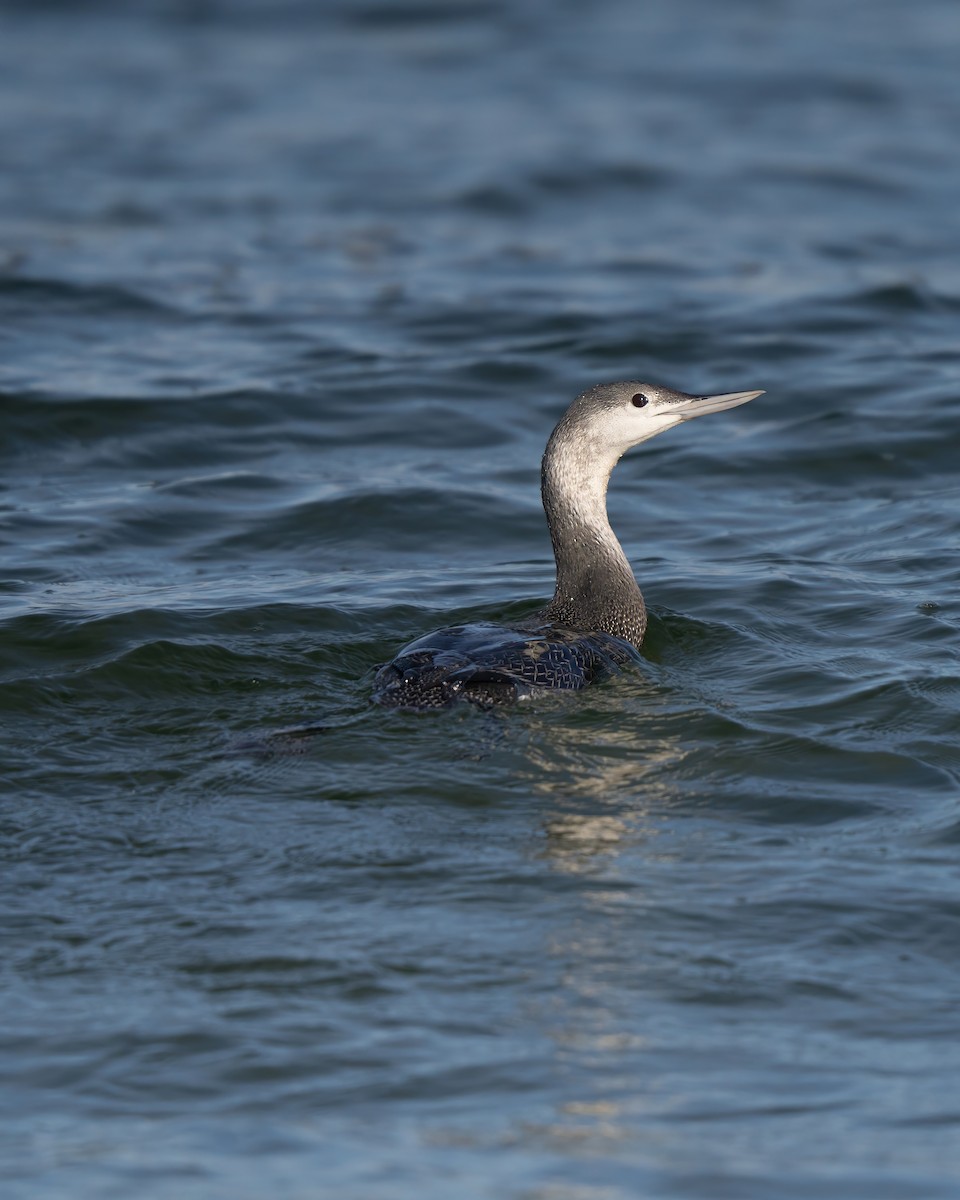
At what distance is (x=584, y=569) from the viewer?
291 inches

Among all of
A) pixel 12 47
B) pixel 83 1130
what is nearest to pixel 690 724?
pixel 83 1130

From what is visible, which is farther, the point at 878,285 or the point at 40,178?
the point at 40,178

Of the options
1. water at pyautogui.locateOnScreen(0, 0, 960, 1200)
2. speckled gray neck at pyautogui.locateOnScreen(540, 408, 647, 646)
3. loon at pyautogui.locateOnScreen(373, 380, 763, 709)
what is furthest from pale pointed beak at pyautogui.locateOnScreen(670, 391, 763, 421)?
water at pyautogui.locateOnScreen(0, 0, 960, 1200)

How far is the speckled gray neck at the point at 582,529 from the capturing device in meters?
7.30

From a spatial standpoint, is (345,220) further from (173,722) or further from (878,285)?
(173,722)

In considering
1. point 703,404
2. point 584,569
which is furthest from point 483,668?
point 703,404

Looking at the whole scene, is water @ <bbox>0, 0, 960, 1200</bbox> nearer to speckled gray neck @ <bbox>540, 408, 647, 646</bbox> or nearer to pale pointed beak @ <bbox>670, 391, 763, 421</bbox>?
speckled gray neck @ <bbox>540, 408, 647, 646</bbox>

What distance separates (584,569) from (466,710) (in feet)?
4.84

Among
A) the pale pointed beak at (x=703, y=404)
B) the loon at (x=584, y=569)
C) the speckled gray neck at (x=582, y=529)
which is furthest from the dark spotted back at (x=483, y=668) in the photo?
the pale pointed beak at (x=703, y=404)

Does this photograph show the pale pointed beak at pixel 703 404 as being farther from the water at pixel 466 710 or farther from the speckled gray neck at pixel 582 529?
the water at pixel 466 710

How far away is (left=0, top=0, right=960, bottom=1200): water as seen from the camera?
13.7ft

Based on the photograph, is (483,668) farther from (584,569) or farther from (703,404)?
(703,404)

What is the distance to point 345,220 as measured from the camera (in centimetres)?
1551

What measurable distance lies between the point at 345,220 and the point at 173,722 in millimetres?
9884
